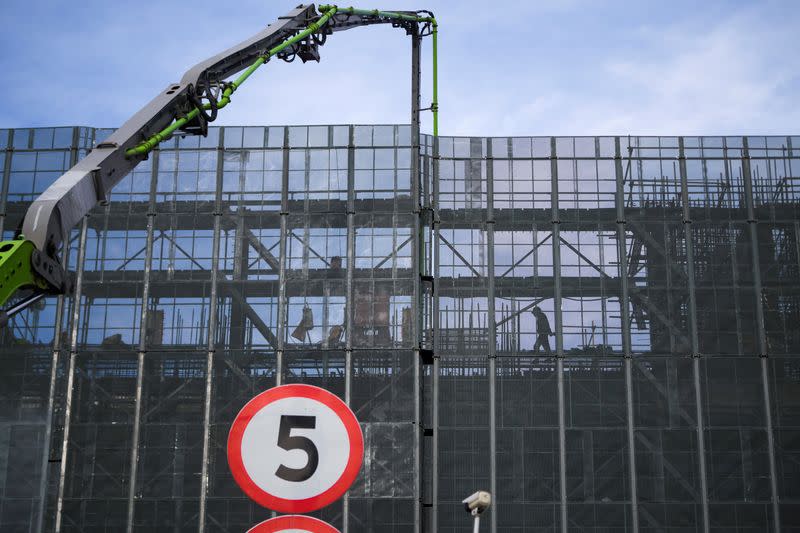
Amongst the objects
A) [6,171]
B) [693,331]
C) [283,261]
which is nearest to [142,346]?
[283,261]

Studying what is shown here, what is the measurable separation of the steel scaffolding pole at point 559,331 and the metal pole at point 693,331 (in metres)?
3.11

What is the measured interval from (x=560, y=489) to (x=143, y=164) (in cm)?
1298

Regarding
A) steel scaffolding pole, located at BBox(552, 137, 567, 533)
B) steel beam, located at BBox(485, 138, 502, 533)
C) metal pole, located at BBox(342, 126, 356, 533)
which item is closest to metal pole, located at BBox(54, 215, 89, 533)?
metal pole, located at BBox(342, 126, 356, 533)

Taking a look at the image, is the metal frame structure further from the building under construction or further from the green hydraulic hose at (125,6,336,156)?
the green hydraulic hose at (125,6,336,156)

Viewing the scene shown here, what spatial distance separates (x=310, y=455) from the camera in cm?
1116

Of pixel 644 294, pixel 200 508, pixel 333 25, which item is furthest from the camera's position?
pixel 333 25

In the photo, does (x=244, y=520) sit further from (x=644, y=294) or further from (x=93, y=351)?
(x=644, y=294)

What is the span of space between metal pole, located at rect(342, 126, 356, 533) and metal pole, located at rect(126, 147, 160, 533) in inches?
189

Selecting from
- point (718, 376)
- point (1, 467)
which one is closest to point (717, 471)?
point (718, 376)

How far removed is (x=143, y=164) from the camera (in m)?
25.9

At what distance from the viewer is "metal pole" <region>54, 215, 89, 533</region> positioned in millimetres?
23781

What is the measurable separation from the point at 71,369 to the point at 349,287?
271 inches

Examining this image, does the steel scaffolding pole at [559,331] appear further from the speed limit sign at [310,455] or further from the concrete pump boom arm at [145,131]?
the speed limit sign at [310,455]

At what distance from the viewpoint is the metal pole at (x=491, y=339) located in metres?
24.0
